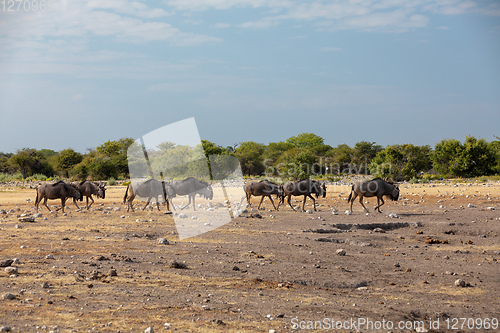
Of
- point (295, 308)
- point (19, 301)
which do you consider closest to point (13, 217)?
point (19, 301)

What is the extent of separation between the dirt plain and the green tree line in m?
27.1

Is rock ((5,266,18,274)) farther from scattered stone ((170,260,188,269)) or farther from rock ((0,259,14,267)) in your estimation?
scattered stone ((170,260,188,269))

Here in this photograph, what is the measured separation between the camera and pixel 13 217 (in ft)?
57.9

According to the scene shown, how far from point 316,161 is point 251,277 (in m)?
47.8

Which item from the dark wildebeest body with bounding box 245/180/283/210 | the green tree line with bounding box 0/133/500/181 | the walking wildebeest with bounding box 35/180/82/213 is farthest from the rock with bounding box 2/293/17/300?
the green tree line with bounding box 0/133/500/181

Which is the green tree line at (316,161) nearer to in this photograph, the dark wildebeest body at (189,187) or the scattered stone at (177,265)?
the dark wildebeest body at (189,187)

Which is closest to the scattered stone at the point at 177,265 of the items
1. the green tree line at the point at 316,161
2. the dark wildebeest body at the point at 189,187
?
the dark wildebeest body at the point at 189,187

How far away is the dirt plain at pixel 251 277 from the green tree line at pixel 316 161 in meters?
27.1

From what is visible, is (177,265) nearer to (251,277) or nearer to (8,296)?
(251,277)

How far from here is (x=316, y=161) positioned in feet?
182

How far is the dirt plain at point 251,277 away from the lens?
604 centimetres

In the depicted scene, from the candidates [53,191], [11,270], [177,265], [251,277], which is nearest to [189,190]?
[53,191]

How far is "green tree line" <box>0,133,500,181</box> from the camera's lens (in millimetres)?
44816

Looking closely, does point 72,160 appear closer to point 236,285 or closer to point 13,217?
point 13,217
